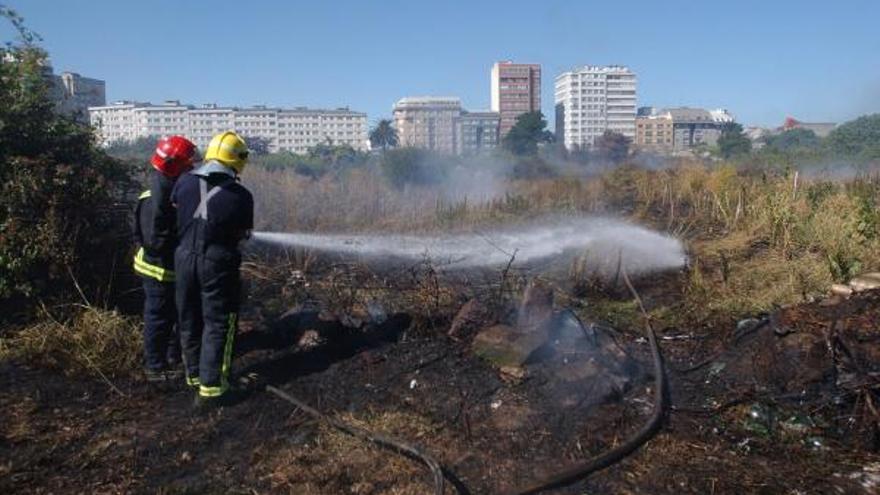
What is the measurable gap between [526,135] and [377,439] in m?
40.0

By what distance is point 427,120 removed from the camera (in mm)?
51844

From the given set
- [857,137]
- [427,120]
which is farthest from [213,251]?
[427,120]

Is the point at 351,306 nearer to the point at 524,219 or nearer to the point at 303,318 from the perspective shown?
the point at 303,318

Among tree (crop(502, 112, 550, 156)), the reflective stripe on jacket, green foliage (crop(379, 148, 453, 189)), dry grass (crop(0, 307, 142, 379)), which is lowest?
dry grass (crop(0, 307, 142, 379))

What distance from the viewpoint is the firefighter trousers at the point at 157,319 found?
4.76 meters

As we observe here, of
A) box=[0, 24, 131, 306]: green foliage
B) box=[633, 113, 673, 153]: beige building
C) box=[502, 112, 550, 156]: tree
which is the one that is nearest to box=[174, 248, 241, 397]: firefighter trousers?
box=[0, 24, 131, 306]: green foliage

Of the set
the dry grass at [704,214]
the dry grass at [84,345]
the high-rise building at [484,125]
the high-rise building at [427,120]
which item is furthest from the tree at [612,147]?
the dry grass at [84,345]

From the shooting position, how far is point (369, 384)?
477 centimetres

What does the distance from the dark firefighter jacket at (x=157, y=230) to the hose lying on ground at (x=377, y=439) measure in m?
1.23

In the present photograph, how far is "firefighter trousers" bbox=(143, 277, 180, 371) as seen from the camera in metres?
4.76

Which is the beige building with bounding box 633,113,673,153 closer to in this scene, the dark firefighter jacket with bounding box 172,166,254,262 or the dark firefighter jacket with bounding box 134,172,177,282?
the dark firefighter jacket with bounding box 134,172,177,282

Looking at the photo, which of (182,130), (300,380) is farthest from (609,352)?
(182,130)

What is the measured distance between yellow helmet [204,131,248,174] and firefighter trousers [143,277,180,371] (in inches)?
42.9

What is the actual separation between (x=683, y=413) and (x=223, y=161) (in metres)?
3.63
